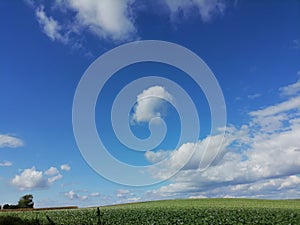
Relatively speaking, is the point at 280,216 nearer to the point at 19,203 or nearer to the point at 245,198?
the point at 245,198

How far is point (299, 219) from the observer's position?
1182 inches

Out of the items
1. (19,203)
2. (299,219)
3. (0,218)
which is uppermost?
(19,203)

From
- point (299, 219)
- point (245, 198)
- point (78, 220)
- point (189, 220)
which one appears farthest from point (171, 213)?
point (245, 198)

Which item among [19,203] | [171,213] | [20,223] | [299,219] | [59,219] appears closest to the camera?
[20,223]

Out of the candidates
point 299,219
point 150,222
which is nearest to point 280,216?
point 299,219

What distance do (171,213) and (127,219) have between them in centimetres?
409

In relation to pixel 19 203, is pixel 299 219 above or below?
below

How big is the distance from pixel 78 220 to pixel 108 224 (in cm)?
413

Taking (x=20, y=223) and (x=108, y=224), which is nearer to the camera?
(x=20, y=223)

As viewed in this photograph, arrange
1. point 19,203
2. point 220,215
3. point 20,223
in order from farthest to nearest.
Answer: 1. point 19,203
2. point 220,215
3. point 20,223

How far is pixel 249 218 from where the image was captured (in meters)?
30.2

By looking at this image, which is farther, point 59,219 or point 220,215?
point 59,219

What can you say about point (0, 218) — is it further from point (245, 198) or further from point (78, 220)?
point (245, 198)

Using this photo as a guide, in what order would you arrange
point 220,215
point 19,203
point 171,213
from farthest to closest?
1. point 19,203
2. point 171,213
3. point 220,215
